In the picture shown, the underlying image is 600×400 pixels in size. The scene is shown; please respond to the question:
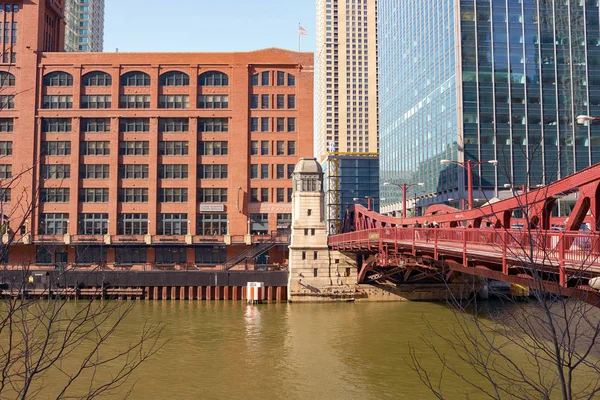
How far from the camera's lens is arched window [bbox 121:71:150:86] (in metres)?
71.4

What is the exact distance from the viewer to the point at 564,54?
9062 centimetres

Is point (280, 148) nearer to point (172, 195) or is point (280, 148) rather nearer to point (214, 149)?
point (214, 149)

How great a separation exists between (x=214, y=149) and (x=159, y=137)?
658cm

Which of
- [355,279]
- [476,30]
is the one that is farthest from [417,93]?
[355,279]

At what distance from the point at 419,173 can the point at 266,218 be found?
44328 mm

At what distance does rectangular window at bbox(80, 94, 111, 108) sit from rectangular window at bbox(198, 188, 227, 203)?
15.0 metres

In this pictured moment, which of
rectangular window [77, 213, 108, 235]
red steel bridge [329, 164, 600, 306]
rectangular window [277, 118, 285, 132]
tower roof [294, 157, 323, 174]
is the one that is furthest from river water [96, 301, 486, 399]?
rectangular window [277, 118, 285, 132]

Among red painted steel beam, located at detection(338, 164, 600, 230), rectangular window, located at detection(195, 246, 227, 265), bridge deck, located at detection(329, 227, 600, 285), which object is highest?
red painted steel beam, located at detection(338, 164, 600, 230)

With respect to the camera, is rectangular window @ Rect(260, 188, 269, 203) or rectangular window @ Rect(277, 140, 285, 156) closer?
rectangular window @ Rect(260, 188, 269, 203)

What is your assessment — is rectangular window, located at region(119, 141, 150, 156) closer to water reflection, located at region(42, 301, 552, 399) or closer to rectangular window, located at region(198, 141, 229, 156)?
rectangular window, located at region(198, 141, 229, 156)

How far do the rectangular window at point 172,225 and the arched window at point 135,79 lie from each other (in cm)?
1579

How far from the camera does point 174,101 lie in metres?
71.3

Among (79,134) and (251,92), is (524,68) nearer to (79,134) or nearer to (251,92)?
(251,92)

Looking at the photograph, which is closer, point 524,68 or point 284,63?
point 284,63
